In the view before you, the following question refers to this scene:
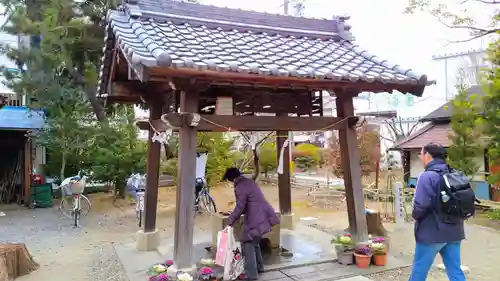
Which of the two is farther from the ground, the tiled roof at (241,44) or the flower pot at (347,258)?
the tiled roof at (241,44)

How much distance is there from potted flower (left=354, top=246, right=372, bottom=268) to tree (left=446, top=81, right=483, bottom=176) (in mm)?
7560

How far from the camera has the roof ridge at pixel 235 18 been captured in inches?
254

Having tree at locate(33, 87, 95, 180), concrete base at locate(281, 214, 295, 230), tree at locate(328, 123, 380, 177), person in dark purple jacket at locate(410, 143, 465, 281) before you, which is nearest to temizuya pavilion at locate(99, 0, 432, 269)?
person in dark purple jacket at locate(410, 143, 465, 281)

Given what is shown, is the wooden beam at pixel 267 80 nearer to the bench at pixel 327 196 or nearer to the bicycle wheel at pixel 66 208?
the bench at pixel 327 196

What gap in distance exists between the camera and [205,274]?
18.6ft

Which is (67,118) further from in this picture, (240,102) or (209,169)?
(240,102)

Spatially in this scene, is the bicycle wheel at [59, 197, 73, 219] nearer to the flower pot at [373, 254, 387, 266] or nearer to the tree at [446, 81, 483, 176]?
the flower pot at [373, 254, 387, 266]

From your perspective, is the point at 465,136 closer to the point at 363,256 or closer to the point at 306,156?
the point at 363,256

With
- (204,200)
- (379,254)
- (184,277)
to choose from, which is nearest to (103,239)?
(204,200)

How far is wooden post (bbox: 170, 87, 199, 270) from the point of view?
222 inches

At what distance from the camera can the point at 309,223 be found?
11.0 metres

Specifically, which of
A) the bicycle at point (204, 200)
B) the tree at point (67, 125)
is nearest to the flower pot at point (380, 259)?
the bicycle at point (204, 200)

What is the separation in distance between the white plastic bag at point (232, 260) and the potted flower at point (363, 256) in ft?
6.55

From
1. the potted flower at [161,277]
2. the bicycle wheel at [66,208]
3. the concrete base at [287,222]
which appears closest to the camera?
the potted flower at [161,277]
